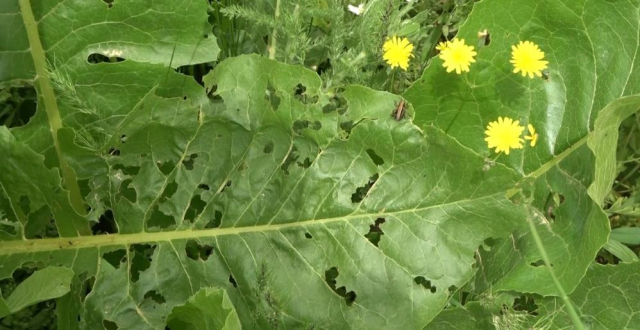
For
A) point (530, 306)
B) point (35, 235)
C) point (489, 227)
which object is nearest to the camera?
point (489, 227)

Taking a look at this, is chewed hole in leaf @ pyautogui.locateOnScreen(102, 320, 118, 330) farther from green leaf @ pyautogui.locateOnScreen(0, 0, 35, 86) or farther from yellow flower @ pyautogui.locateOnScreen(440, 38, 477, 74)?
yellow flower @ pyautogui.locateOnScreen(440, 38, 477, 74)

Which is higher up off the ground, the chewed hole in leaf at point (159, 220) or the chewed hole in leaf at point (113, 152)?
the chewed hole in leaf at point (113, 152)

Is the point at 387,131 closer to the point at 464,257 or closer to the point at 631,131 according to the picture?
the point at 464,257

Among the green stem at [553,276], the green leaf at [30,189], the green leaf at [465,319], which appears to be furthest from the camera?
the green leaf at [465,319]

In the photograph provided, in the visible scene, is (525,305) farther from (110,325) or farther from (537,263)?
(110,325)

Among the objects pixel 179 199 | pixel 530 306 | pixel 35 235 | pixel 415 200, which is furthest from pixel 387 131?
pixel 35 235

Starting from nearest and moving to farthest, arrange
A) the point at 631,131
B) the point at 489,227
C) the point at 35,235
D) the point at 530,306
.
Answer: the point at 489,227
the point at 35,235
the point at 530,306
the point at 631,131

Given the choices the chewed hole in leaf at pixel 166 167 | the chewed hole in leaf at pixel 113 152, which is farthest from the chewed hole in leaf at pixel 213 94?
the chewed hole in leaf at pixel 113 152

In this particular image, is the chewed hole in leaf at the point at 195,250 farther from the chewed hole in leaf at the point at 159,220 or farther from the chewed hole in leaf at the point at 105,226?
the chewed hole in leaf at the point at 105,226
